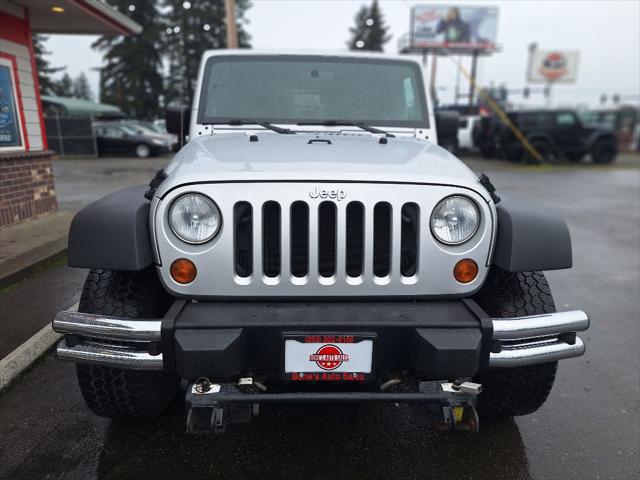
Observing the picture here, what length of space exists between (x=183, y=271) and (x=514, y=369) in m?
1.63

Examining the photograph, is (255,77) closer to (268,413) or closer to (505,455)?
(268,413)

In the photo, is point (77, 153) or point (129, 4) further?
point (129, 4)

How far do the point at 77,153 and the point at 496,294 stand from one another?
20244 mm

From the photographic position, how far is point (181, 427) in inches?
101

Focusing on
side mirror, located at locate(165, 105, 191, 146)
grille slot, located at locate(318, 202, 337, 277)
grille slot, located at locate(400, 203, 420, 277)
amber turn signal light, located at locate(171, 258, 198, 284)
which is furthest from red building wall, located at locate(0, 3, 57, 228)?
grille slot, located at locate(400, 203, 420, 277)

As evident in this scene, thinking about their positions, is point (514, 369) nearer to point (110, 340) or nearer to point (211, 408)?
point (211, 408)

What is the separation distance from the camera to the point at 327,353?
6.35 ft

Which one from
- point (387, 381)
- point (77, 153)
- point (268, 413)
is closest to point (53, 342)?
point (268, 413)

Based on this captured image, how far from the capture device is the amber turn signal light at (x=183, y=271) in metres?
2.02

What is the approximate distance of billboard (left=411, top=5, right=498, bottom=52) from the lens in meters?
31.2

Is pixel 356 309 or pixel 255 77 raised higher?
pixel 255 77

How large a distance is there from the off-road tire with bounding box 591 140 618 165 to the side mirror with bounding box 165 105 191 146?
20.0 m

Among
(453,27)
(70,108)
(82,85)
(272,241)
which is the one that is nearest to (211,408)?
(272,241)

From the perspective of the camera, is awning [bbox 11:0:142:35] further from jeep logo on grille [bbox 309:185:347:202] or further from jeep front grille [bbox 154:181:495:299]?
jeep logo on grille [bbox 309:185:347:202]
